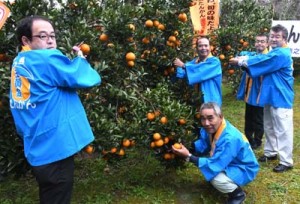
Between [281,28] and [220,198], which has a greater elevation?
[281,28]

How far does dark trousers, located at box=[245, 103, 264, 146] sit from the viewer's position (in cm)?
518

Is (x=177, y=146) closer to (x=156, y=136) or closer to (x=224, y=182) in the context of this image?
(x=156, y=136)

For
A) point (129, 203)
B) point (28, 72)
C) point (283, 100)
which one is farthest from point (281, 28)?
point (28, 72)

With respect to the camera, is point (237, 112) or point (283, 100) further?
point (237, 112)

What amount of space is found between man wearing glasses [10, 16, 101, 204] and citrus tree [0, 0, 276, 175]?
56 centimetres

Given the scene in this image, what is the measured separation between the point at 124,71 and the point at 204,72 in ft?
3.81

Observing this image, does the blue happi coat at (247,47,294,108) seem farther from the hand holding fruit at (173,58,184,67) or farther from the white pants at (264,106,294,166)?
the hand holding fruit at (173,58,184,67)

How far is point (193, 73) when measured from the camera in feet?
14.2

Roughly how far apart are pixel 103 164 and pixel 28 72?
8.90 feet

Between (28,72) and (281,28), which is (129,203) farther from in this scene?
(281,28)

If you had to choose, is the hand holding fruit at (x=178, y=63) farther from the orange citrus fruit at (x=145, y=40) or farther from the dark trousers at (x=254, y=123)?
the dark trousers at (x=254, y=123)

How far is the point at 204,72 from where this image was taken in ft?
14.4

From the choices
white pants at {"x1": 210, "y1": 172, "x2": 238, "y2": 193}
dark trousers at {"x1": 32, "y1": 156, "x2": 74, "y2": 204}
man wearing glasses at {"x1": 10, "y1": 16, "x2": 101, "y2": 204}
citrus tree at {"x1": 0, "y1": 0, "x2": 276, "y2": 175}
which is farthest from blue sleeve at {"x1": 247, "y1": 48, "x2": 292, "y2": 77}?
dark trousers at {"x1": 32, "y1": 156, "x2": 74, "y2": 204}

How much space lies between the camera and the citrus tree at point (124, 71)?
3.20m
